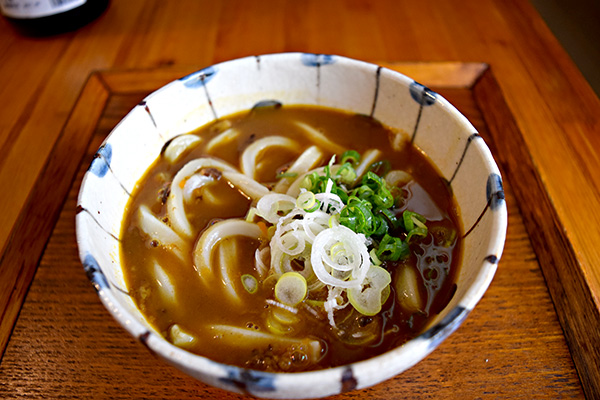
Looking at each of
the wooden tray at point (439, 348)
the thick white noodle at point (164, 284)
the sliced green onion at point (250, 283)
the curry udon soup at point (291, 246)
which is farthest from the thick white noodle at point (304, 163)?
the wooden tray at point (439, 348)

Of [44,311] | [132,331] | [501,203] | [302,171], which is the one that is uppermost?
[501,203]

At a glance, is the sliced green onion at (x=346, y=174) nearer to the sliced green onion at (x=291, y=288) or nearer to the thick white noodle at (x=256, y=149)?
the thick white noodle at (x=256, y=149)

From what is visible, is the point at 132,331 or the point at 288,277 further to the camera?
the point at 288,277

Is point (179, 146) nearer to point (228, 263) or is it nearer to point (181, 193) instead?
point (181, 193)

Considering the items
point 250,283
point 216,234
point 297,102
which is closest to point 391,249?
point 250,283

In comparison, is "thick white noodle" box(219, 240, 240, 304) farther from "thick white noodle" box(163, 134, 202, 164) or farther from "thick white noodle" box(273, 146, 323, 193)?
"thick white noodle" box(163, 134, 202, 164)

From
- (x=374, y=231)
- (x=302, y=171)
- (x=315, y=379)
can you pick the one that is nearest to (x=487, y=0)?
(x=302, y=171)

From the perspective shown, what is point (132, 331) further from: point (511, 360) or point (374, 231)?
point (511, 360)
